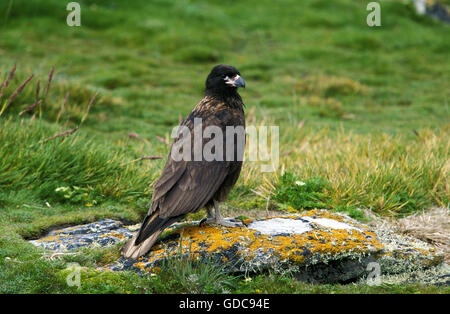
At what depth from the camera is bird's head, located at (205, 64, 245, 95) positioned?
4859mm

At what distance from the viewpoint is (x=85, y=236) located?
16.0 ft

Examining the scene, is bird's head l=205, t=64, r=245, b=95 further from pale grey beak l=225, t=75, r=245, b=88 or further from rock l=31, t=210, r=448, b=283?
rock l=31, t=210, r=448, b=283

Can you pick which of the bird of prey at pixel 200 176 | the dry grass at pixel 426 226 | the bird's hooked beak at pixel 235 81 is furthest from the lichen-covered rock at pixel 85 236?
the dry grass at pixel 426 226

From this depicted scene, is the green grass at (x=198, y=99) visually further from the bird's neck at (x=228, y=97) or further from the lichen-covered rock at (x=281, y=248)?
the bird's neck at (x=228, y=97)

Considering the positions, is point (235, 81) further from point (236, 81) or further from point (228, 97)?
point (228, 97)

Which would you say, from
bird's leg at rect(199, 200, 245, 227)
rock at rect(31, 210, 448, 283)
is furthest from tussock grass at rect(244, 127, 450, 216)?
bird's leg at rect(199, 200, 245, 227)

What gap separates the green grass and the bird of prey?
46 cm

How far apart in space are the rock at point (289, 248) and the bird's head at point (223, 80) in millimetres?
1340

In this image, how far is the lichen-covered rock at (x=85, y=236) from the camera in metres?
4.64

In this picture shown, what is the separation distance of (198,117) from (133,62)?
1069 centimetres

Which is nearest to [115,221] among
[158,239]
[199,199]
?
[158,239]

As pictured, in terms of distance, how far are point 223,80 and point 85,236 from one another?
205 centimetres
